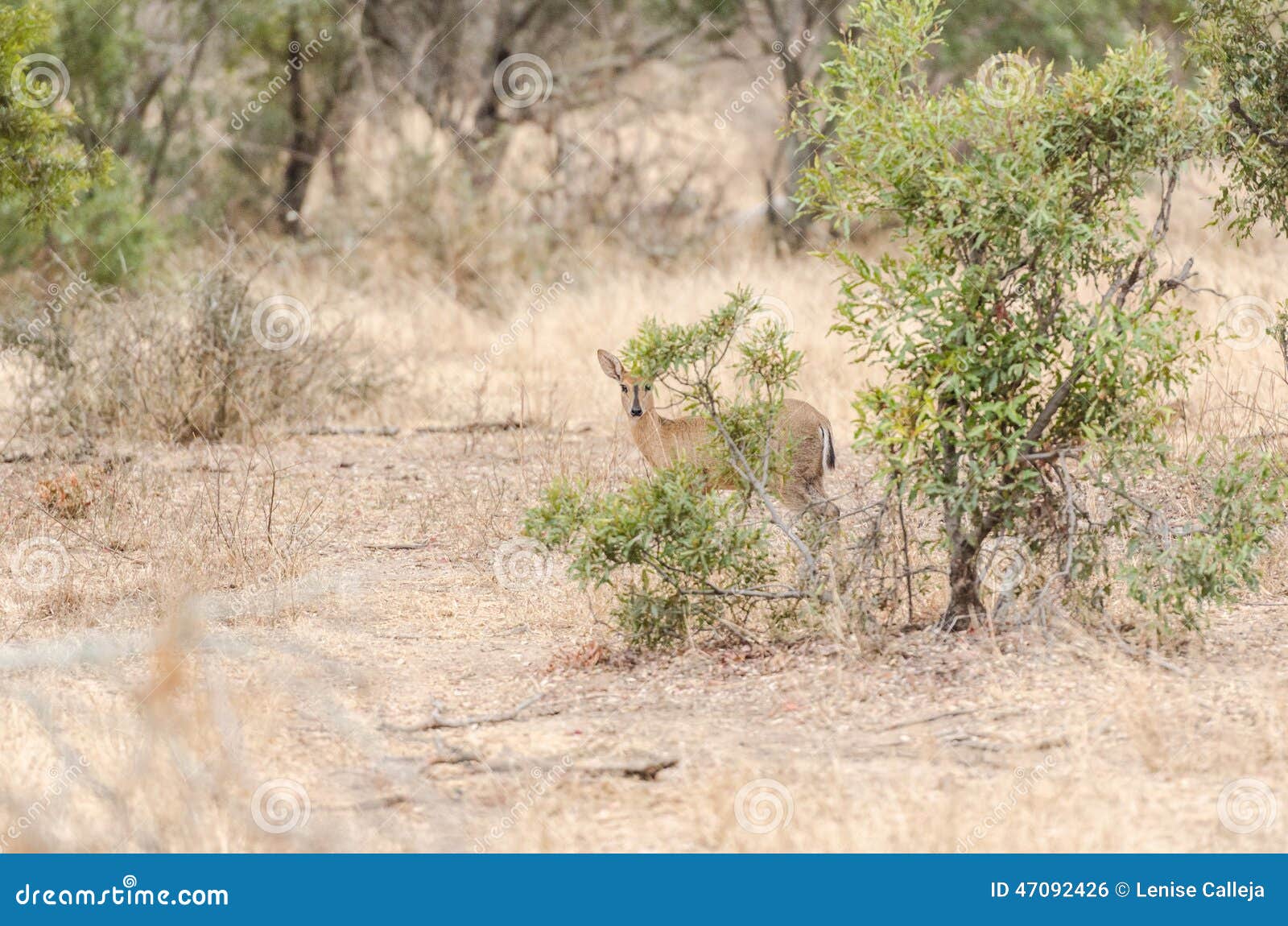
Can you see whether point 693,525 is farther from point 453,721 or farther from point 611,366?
point 611,366

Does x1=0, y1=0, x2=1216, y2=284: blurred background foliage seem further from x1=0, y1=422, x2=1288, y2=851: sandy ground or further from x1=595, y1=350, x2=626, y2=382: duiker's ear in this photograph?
x1=0, y1=422, x2=1288, y2=851: sandy ground

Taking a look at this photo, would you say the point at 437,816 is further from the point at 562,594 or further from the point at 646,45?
the point at 646,45

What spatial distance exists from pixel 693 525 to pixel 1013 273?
1562 mm

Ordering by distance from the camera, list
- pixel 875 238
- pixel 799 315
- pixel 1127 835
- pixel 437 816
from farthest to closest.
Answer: pixel 875 238
pixel 799 315
pixel 437 816
pixel 1127 835

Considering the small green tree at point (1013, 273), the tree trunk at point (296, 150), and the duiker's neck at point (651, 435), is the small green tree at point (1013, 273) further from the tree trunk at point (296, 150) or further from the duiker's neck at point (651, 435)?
the tree trunk at point (296, 150)

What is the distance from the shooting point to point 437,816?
4977 millimetres

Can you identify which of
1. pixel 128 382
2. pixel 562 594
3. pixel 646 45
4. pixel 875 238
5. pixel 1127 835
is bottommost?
pixel 1127 835

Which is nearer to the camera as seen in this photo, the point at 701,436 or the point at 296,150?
the point at 701,436

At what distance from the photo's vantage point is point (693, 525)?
252 inches

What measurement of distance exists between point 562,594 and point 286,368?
16.4 ft

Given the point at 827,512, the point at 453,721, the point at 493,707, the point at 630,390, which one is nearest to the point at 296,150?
the point at 630,390

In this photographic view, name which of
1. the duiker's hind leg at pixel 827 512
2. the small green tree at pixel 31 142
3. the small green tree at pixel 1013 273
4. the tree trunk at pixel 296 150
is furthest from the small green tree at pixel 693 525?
the tree trunk at pixel 296 150

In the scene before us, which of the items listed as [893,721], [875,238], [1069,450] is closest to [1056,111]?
[1069,450]

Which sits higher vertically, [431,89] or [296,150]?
[431,89]
